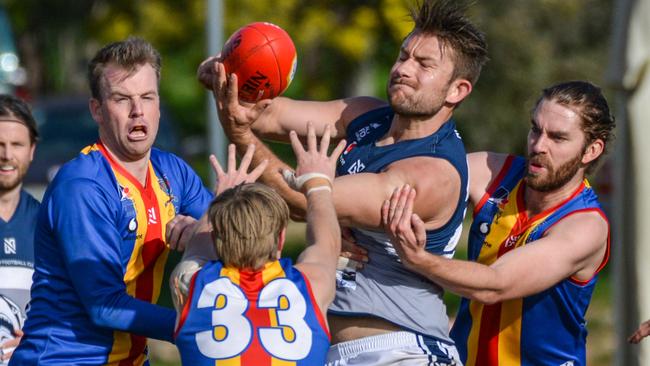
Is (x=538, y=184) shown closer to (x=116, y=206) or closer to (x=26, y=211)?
(x=116, y=206)

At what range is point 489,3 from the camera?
62.9 ft

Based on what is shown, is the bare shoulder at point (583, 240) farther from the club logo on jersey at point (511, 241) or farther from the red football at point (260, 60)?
the red football at point (260, 60)

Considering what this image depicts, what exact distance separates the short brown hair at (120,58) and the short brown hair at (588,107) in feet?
6.14

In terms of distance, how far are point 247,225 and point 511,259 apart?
143 cm

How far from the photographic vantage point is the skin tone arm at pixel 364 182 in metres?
4.45

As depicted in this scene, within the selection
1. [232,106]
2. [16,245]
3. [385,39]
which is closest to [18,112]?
[16,245]

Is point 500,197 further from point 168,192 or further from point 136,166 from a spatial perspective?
point 136,166

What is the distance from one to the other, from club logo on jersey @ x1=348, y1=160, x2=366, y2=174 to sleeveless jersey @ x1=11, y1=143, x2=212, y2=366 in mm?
800

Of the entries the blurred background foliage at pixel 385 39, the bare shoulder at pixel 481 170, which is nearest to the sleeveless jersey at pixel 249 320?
the bare shoulder at pixel 481 170

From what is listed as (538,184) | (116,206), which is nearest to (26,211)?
(116,206)

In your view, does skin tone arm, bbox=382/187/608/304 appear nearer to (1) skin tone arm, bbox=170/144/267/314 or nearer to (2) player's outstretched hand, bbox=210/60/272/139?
(1) skin tone arm, bbox=170/144/267/314

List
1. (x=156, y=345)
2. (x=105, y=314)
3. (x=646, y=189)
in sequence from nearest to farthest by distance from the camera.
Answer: (x=105, y=314), (x=646, y=189), (x=156, y=345)

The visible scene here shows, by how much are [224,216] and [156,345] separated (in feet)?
20.4

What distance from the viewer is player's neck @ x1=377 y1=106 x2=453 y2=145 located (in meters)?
4.83
